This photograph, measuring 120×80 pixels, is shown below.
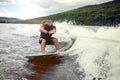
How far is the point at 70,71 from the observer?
11055 mm

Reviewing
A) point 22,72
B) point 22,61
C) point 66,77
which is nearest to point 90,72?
point 66,77

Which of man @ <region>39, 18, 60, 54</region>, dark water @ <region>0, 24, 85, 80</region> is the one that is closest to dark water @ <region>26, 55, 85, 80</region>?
dark water @ <region>0, 24, 85, 80</region>

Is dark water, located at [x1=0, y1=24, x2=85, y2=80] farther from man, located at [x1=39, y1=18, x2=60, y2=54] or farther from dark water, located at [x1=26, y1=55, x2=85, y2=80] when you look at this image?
man, located at [x1=39, y1=18, x2=60, y2=54]

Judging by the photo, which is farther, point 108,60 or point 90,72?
point 108,60

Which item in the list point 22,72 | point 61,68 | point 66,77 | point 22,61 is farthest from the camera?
point 22,61

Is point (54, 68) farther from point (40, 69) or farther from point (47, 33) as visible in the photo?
point (47, 33)

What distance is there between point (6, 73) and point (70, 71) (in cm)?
282

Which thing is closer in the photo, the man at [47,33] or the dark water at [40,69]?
the dark water at [40,69]

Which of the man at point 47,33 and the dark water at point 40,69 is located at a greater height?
the man at point 47,33

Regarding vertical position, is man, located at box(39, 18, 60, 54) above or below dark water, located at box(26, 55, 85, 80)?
above

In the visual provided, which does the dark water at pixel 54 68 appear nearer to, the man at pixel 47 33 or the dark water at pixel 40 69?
the dark water at pixel 40 69

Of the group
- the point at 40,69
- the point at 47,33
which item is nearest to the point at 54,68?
the point at 40,69

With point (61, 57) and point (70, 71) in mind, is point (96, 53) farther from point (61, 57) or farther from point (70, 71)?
point (70, 71)

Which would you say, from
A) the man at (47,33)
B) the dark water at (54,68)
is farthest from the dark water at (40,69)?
the man at (47,33)
